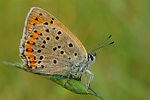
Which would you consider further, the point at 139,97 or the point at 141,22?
the point at 141,22

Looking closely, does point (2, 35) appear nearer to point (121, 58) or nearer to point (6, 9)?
point (6, 9)

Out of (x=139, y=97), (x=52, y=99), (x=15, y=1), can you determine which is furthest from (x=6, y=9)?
(x=139, y=97)

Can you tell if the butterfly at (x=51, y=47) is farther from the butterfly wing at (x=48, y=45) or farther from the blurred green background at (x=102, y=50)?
the blurred green background at (x=102, y=50)

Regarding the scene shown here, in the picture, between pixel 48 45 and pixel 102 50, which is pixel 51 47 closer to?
pixel 48 45

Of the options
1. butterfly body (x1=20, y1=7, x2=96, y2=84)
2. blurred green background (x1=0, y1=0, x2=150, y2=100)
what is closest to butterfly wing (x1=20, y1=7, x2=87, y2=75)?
butterfly body (x1=20, y1=7, x2=96, y2=84)

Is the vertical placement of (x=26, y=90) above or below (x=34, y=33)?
below

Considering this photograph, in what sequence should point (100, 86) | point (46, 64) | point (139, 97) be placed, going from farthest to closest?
point (100, 86) → point (139, 97) → point (46, 64)

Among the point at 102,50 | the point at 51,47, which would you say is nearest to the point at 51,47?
the point at 51,47
